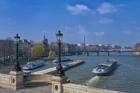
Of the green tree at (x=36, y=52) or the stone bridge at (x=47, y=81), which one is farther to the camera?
the green tree at (x=36, y=52)

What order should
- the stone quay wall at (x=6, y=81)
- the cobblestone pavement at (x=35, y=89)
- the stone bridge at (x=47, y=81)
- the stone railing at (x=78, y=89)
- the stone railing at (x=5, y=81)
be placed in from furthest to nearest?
the stone railing at (x=5, y=81), the stone quay wall at (x=6, y=81), the cobblestone pavement at (x=35, y=89), the stone bridge at (x=47, y=81), the stone railing at (x=78, y=89)

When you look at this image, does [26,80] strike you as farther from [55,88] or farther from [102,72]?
[102,72]

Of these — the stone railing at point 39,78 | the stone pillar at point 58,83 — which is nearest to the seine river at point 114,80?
the stone railing at point 39,78

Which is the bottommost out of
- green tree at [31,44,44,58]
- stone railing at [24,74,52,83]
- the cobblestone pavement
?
the cobblestone pavement

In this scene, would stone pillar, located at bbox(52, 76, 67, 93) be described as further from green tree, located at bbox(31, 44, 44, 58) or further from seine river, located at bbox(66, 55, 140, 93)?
green tree, located at bbox(31, 44, 44, 58)

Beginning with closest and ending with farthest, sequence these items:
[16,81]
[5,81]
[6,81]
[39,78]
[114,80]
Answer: [16,81] < [6,81] < [5,81] < [39,78] < [114,80]

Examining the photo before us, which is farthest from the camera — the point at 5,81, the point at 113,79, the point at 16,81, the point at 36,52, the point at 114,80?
the point at 36,52

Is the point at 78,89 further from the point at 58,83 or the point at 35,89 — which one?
the point at 35,89

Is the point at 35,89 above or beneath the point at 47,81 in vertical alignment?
beneath

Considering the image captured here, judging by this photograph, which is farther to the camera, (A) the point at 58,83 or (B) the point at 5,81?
(B) the point at 5,81

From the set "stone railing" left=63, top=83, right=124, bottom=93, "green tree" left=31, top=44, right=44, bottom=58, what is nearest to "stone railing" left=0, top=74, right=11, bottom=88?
"stone railing" left=63, top=83, right=124, bottom=93

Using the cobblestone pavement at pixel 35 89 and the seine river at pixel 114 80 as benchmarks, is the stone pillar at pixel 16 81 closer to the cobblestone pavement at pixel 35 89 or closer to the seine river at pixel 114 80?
the cobblestone pavement at pixel 35 89

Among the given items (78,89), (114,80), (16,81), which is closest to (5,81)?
(16,81)

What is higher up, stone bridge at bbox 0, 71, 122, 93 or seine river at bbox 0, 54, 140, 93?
stone bridge at bbox 0, 71, 122, 93
